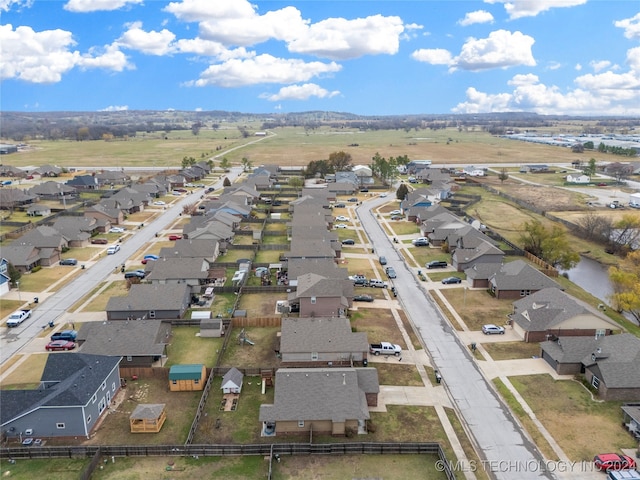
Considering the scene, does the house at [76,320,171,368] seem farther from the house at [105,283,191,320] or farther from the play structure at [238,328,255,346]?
the play structure at [238,328,255,346]

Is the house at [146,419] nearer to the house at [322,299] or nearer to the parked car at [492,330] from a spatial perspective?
Answer: the house at [322,299]

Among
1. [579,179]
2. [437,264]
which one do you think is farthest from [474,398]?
[579,179]

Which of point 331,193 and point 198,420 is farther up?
point 331,193

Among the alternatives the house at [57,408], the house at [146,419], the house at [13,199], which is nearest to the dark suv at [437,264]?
the house at [146,419]

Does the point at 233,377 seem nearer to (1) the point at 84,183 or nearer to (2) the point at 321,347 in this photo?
(2) the point at 321,347

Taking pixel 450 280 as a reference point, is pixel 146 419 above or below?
below

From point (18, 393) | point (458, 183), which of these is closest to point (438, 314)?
point (18, 393)

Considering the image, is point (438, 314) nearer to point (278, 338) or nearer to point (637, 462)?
point (278, 338)
